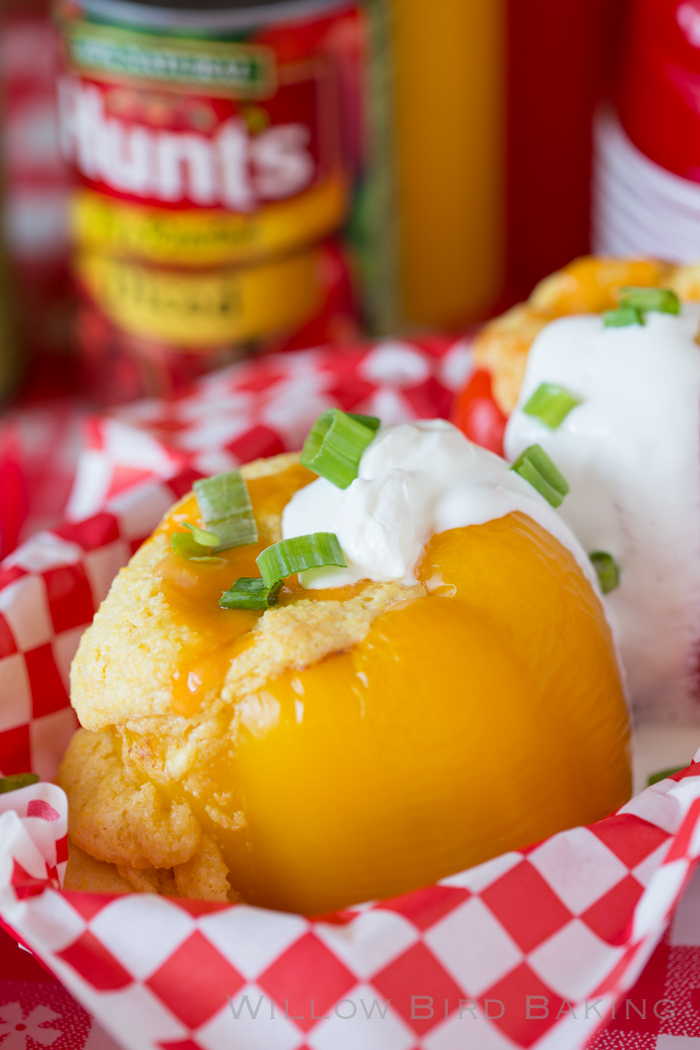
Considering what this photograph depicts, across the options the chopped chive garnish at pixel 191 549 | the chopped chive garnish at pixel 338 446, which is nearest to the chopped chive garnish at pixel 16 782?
the chopped chive garnish at pixel 191 549

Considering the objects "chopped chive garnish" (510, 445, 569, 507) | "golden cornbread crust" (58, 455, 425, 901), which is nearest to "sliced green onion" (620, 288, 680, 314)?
"chopped chive garnish" (510, 445, 569, 507)

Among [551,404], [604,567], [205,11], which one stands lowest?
[604,567]

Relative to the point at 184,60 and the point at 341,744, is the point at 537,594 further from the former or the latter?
the point at 184,60

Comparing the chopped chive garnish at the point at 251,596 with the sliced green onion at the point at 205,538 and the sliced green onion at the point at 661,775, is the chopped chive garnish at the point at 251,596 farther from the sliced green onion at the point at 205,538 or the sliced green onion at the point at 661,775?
the sliced green onion at the point at 661,775

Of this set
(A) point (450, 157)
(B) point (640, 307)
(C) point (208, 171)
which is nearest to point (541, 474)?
(B) point (640, 307)

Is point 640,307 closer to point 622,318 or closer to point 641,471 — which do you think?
point 622,318

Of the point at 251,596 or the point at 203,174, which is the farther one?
the point at 203,174
